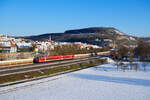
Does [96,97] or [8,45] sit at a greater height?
[8,45]

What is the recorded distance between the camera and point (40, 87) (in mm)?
15445

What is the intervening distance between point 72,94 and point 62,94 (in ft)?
2.87

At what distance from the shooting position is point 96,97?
1264 centimetres

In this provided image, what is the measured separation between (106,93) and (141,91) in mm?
3496

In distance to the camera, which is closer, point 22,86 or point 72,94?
point 72,94

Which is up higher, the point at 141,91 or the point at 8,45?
the point at 8,45

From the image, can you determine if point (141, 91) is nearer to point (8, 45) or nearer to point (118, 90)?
point (118, 90)

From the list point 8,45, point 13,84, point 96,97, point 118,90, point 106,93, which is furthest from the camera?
point 8,45

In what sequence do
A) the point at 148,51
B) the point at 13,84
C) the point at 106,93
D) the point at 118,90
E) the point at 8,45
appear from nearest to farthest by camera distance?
the point at 106,93 → the point at 118,90 → the point at 13,84 → the point at 8,45 → the point at 148,51

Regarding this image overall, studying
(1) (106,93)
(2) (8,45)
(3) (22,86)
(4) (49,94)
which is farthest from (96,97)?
(2) (8,45)

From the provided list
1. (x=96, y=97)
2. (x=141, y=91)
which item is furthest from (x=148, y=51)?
(x=96, y=97)

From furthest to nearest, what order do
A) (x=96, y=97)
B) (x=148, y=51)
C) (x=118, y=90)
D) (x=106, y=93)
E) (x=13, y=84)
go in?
(x=148, y=51) → (x=13, y=84) → (x=118, y=90) → (x=106, y=93) → (x=96, y=97)

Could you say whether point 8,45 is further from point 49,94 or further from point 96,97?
point 96,97

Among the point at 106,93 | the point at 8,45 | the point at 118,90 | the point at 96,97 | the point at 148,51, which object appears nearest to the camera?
Result: the point at 96,97
